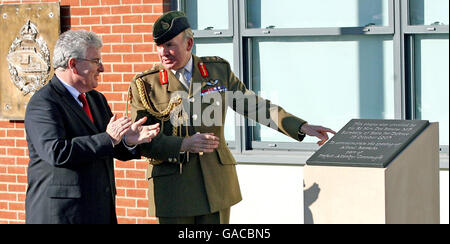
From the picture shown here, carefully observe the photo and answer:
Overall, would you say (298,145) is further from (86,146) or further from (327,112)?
(86,146)

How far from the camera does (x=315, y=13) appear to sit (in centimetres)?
777

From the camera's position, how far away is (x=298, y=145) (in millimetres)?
7922

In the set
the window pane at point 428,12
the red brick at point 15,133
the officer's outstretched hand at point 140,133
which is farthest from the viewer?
the red brick at point 15,133

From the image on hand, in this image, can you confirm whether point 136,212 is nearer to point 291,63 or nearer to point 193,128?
point 291,63

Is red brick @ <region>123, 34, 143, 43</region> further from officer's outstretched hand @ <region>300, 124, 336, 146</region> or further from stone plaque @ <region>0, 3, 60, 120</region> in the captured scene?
officer's outstretched hand @ <region>300, 124, 336, 146</region>

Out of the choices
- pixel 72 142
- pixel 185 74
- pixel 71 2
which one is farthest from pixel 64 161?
pixel 71 2

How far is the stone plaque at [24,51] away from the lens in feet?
28.1

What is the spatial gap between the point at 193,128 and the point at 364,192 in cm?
145

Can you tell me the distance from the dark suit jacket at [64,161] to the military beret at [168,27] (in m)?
0.73

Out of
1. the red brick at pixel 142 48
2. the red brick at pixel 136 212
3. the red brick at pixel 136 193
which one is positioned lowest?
the red brick at pixel 136 212

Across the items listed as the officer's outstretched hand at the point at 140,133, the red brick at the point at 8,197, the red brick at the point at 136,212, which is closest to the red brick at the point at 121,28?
the red brick at the point at 136,212

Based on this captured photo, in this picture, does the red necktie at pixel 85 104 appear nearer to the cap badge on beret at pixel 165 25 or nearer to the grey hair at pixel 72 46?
the grey hair at pixel 72 46

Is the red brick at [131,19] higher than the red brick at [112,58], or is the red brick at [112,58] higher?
the red brick at [131,19]

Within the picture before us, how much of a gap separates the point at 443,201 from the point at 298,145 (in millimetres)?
1223
